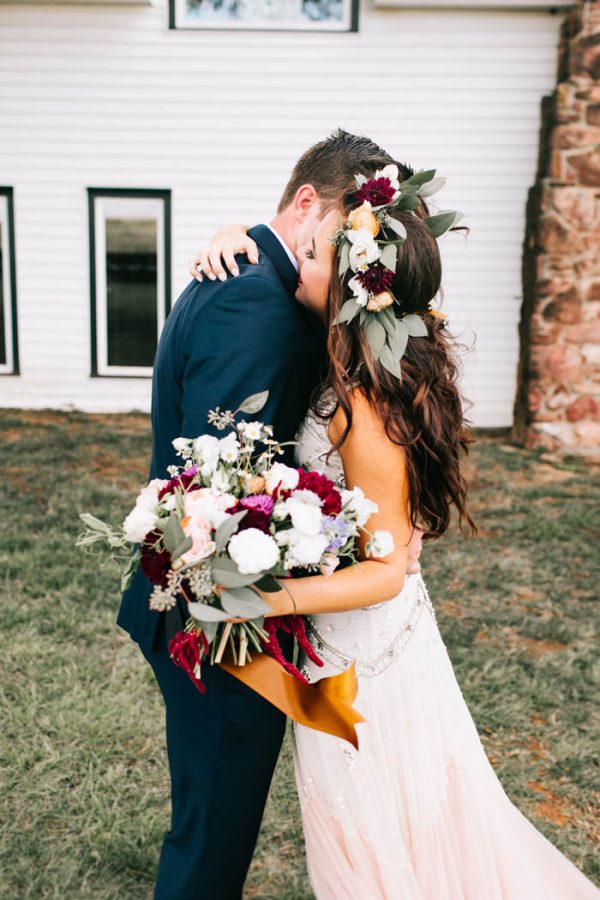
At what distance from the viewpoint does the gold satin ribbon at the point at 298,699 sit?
1922mm

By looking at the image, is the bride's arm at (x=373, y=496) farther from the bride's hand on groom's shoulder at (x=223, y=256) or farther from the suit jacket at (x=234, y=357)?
the bride's hand on groom's shoulder at (x=223, y=256)

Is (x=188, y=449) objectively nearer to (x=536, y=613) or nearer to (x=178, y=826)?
(x=178, y=826)

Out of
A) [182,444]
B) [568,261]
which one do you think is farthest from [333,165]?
[568,261]

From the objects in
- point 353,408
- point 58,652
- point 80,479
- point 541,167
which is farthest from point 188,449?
point 541,167

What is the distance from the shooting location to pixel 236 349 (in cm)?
200

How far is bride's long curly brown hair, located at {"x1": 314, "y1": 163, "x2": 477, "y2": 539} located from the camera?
2104 mm

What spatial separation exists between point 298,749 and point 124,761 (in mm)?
1543

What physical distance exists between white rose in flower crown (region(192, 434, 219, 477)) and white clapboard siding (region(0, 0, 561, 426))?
8.32 meters

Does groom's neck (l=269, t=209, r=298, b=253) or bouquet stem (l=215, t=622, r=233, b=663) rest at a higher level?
groom's neck (l=269, t=209, r=298, b=253)

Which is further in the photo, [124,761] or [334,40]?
[334,40]

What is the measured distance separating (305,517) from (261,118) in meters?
9.12

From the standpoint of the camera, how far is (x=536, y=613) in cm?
530

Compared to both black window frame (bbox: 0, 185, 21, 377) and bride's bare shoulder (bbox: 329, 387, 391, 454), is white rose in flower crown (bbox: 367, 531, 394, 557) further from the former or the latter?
black window frame (bbox: 0, 185, 21, 377)

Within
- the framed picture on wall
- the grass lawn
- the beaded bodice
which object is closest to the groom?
the beaded bodice
